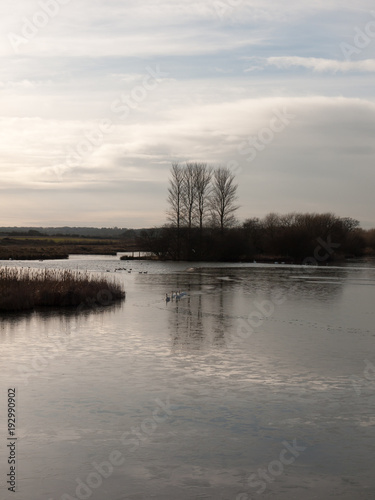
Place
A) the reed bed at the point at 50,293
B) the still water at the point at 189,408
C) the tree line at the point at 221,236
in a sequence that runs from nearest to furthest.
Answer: the still water at the point at 189,408, the reed bed at the point at 50,293, the tree line at the point at 221,236

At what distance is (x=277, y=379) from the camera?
9.31 m

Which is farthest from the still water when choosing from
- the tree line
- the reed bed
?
the tree line

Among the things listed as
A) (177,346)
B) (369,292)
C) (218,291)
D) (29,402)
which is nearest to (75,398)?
(29,402)

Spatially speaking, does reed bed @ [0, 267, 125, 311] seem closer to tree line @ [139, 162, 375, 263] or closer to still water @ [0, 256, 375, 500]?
still water @ [0, 256, 375, 500]

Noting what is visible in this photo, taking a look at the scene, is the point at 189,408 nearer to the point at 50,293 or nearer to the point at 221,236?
the point at 50,293

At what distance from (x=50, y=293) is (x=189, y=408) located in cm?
1174

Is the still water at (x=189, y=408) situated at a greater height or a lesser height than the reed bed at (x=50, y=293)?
lesser

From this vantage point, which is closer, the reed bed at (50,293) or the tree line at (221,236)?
the reed bed at (50,293)

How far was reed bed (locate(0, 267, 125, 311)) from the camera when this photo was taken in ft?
57.4

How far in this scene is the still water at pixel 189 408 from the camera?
552cm

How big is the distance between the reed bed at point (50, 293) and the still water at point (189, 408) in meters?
1.99

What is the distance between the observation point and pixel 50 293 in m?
→ 18.7

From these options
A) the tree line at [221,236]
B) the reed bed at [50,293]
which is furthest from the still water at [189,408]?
the tree line at [221,236]

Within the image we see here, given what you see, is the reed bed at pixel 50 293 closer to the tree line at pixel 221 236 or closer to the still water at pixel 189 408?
the still water at pixel 189 408
